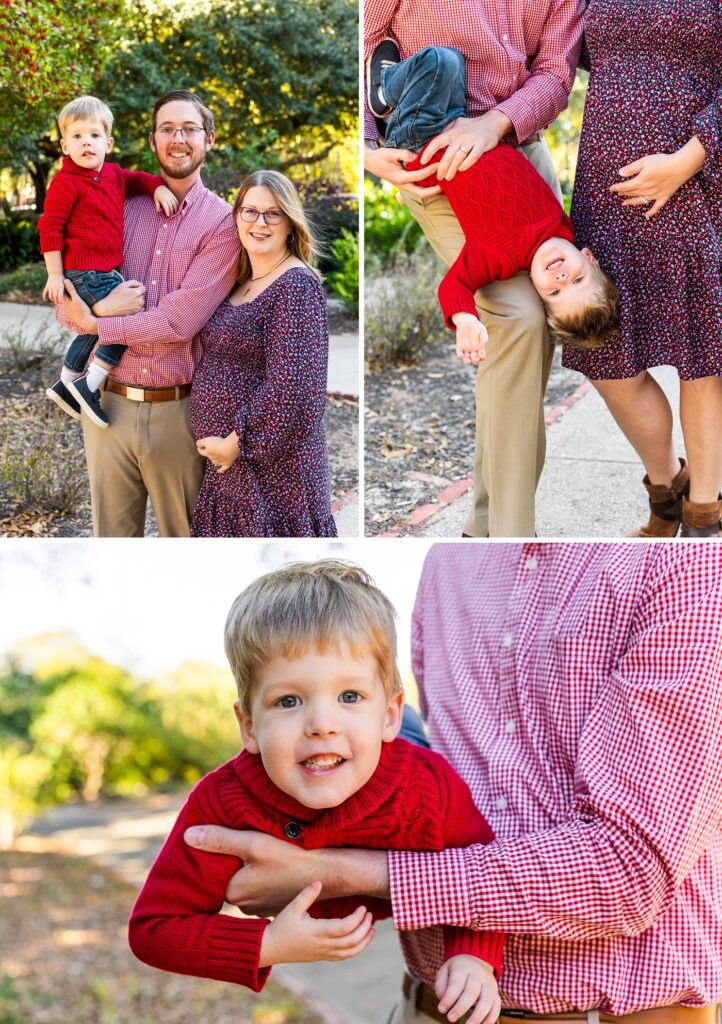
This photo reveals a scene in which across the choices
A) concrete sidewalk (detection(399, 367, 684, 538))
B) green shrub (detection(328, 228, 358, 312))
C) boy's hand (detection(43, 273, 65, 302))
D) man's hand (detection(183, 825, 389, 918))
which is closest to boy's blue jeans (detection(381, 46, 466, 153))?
boy's hand (detection(43, 273, 65, 302))

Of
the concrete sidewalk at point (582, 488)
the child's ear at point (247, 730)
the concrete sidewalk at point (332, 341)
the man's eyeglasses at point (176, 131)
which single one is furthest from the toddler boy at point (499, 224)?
the concrete sidewalk at point (332, 341)

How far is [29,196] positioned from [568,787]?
18.1 feet

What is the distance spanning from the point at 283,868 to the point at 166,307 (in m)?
1.73

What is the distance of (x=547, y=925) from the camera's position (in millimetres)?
1799

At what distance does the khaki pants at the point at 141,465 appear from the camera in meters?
3.23

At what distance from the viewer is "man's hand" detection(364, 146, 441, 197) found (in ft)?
10.3

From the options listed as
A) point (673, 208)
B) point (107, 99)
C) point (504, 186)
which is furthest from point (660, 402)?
point (107, 99)

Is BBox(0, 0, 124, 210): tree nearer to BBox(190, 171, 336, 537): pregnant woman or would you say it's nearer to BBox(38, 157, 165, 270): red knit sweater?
BBox(38, 157, 165, 270): red knit sweater

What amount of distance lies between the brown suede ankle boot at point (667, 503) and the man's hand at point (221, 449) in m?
1.48

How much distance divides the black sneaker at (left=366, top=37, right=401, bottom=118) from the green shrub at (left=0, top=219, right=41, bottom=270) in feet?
12.7

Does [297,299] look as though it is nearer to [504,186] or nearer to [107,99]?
[504,186]

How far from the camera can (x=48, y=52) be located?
4320 millimetres

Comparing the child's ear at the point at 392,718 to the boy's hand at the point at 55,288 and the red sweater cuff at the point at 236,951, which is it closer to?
the red sweater cuff at the point at 236,951

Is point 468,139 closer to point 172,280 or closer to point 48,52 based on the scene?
point 172,280
